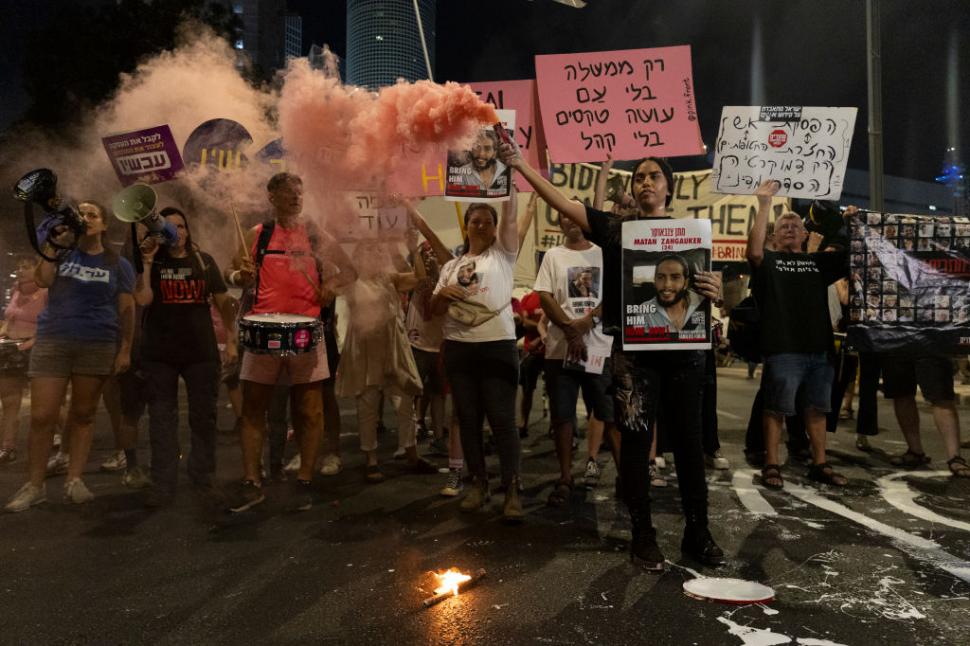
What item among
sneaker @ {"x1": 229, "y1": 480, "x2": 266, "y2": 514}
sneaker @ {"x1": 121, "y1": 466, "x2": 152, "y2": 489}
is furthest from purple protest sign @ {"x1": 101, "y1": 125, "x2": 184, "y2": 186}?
sneaker @ {"x1": 229, "y1": 480, "x2": 266, "y2": 514}

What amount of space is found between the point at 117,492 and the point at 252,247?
2.14m

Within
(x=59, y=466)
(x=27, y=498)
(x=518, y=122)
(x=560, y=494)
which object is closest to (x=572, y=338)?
(x=560, y=494)

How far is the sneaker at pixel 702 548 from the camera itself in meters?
3.84

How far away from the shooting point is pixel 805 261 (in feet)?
19.2

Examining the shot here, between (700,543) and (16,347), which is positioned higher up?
(16,347)

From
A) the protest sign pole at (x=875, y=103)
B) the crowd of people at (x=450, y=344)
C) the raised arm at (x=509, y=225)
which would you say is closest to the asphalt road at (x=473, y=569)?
the crowd of people at (x=450, y=344)

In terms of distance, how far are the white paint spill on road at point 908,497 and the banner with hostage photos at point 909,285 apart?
104cm

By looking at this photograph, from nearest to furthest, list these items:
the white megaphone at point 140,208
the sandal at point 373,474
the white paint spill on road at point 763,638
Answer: the white paint spill on road at point 763,638, the white megaphone at point 140,208, the sandal at point 373,474

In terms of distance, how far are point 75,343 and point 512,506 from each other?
10.3 feet

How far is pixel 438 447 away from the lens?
7.50m

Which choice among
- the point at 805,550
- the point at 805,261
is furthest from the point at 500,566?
the point at 805,261

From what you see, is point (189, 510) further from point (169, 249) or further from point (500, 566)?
point (500, 566)

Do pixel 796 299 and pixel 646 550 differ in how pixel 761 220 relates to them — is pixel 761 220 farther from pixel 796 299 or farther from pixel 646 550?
pixel 646 550

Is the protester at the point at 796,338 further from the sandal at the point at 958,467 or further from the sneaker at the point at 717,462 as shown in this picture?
the sandal at the point at 958,467
